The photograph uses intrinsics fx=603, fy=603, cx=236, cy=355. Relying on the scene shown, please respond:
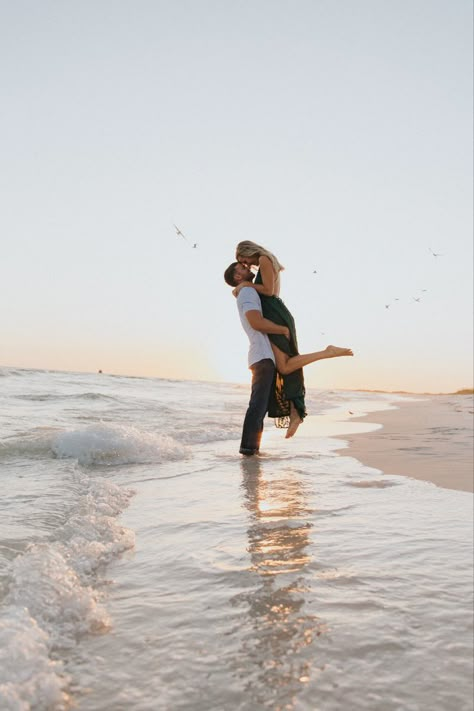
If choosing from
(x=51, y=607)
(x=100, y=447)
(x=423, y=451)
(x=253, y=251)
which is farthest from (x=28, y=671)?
(x=423, y=451)

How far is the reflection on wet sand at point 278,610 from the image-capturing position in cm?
152

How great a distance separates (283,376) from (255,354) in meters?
0.36

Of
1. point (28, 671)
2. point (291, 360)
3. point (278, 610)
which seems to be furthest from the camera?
point (291, 360)

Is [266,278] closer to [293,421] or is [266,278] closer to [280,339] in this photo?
[280,339]

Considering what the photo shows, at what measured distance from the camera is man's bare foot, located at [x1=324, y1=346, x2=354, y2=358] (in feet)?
18.9

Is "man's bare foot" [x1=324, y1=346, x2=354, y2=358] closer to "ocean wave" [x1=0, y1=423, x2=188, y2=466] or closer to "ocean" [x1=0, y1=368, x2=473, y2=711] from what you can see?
"ocean" [x1=0, y1=368, x2=473, y2=711]

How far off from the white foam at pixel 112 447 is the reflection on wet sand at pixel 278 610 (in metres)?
2.96

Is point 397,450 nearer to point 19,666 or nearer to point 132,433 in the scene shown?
point 132,433

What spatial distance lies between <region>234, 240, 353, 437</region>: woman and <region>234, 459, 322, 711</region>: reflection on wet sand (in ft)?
8.13

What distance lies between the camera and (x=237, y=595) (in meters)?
2.13

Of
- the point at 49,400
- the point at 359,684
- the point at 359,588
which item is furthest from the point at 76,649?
the point at 49,400

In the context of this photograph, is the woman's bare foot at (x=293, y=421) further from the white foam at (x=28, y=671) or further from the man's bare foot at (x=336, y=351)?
the white foam at (x=28, y=671)

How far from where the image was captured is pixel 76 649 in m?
1.75

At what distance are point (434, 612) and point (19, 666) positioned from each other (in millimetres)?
1271
